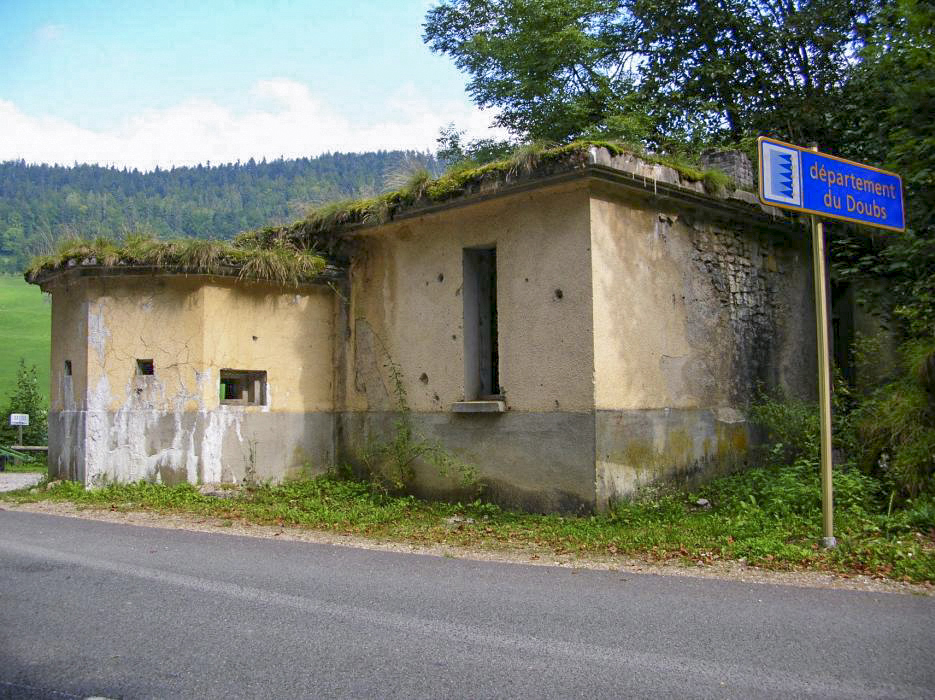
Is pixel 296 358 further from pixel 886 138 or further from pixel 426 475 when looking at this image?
pixel 886 138

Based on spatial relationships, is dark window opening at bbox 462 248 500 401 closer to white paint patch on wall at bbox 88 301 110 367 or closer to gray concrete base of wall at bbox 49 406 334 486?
gray concrete base of wall at bbox 49 406 334 486

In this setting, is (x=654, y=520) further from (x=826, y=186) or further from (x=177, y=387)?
(x=177, y=387)

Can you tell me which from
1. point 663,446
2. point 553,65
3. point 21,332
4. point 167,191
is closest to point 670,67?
point 553,65

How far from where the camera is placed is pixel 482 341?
10.8 meters

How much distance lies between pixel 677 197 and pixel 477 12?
13048 millimetres

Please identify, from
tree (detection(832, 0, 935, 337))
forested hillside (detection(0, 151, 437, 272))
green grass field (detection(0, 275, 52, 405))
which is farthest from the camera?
forested hillside (detection(0, 151, 437, 272))

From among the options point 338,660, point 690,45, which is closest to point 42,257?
point 338,660

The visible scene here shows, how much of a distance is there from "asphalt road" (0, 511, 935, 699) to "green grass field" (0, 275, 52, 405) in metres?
36.4

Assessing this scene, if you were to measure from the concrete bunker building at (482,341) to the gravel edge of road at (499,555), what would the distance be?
1183 mm

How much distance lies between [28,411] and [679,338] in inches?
1022

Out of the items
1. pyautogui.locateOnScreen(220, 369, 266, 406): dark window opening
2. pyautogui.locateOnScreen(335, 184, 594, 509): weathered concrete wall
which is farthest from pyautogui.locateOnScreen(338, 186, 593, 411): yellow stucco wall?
pyautogui.locateOnScreen(220, 369, 266, 406): dark window opening

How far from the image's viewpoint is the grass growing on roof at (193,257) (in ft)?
36.7

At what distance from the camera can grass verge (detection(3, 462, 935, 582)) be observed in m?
6.79

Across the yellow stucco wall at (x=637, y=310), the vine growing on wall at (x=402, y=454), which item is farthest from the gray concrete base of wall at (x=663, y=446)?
the vine growing on wall at (x=402, y=454)
